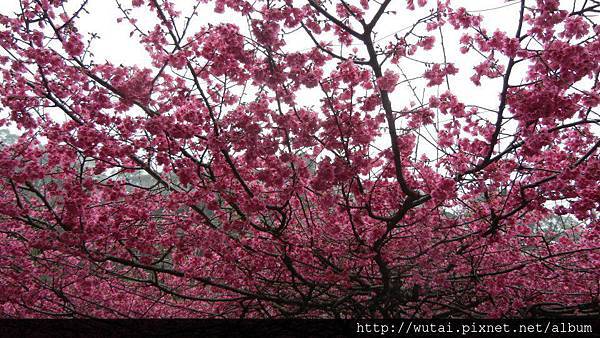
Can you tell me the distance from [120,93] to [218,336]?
4.99 meters

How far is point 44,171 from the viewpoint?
6859 mm

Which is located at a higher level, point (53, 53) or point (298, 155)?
point (53, 53)

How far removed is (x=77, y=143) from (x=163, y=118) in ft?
4.88

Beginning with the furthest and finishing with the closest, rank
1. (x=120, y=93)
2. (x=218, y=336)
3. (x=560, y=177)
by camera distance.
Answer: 1. (x=218, y=336)
2. (x=120, y=93)
3. (x=560, y=177)

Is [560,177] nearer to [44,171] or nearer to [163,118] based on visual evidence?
[163,118]

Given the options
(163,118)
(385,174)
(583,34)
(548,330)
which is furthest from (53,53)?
(548,330)

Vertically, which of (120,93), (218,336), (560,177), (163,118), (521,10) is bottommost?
(218,336)

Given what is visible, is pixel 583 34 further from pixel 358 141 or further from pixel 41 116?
pixel 41 116

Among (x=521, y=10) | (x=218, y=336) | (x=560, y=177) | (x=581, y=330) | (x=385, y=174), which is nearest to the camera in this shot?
(x=521, y=10)

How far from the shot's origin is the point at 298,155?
5703 millimetres

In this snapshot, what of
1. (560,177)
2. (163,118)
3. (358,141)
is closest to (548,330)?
(560,177)

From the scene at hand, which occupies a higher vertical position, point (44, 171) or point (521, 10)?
point (521, 10)

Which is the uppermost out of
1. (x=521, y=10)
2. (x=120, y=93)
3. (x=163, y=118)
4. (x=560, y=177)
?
(x=521, y=10)

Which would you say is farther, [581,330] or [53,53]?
[581,330]
